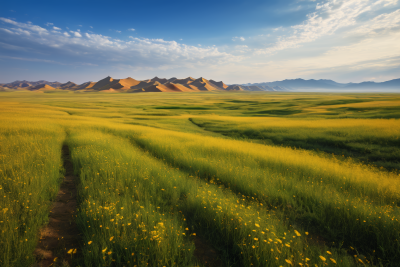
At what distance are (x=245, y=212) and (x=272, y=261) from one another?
154cm

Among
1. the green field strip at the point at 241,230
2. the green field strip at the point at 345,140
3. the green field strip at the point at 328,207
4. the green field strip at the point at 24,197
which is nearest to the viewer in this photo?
the green field strip at the point at 24,197

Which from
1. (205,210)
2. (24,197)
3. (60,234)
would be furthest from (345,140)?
(24,197)

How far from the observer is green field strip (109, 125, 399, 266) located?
15.8 feet

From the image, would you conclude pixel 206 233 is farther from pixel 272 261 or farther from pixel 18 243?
pixel 18 243

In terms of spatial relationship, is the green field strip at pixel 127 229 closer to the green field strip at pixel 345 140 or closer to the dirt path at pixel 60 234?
the dirt path at pixel 60 234

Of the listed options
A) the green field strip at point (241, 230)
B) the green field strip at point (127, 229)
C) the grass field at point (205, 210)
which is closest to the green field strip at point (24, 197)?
the grass field at point (205, 210)

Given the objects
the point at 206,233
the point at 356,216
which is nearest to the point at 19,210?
the point at 206,233

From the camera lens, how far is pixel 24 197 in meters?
5.38

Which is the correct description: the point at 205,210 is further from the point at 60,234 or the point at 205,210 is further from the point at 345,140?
the point at 345,140

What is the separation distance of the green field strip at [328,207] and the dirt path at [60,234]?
5179mm

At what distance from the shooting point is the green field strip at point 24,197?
3.74 m

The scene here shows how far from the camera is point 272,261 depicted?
3768 millimetres

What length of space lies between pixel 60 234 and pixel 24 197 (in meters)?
1.86

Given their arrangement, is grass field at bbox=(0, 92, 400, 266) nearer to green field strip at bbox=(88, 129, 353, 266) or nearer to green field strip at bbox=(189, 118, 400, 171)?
green field strip at bbox=(88, 129, 353, 266)
